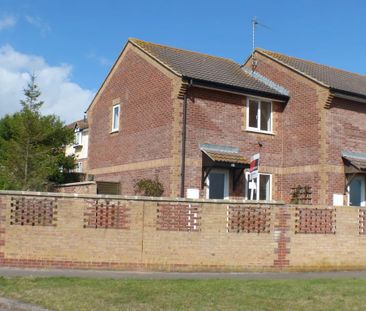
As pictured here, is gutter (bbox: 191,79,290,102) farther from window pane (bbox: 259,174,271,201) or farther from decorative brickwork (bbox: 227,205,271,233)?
decorative brickwork (bbox: 227,205,271,233)

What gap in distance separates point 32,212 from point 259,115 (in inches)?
445

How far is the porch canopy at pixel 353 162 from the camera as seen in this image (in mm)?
20125

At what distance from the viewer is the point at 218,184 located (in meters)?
20.3

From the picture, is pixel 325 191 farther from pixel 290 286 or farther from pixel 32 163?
pixel 32 163

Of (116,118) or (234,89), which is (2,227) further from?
(116,118)

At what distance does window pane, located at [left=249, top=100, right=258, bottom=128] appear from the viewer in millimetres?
21531

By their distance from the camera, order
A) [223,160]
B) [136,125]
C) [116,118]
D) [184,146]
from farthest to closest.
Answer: [116,118] → [136,125] → [184,146] → [223,160]

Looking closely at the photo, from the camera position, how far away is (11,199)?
41.9 ft

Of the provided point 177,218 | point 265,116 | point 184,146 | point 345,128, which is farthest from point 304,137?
point 177,218

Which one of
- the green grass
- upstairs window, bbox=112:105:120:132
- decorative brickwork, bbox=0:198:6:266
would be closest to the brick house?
upstairs window, bbox=112:105:120:132

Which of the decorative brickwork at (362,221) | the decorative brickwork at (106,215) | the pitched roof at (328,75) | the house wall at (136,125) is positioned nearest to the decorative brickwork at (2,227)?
the decorative brickwork at (106,215)

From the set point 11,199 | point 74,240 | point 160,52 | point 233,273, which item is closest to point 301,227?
point 233,273

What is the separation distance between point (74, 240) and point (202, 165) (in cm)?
784

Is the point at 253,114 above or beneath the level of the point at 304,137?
above
